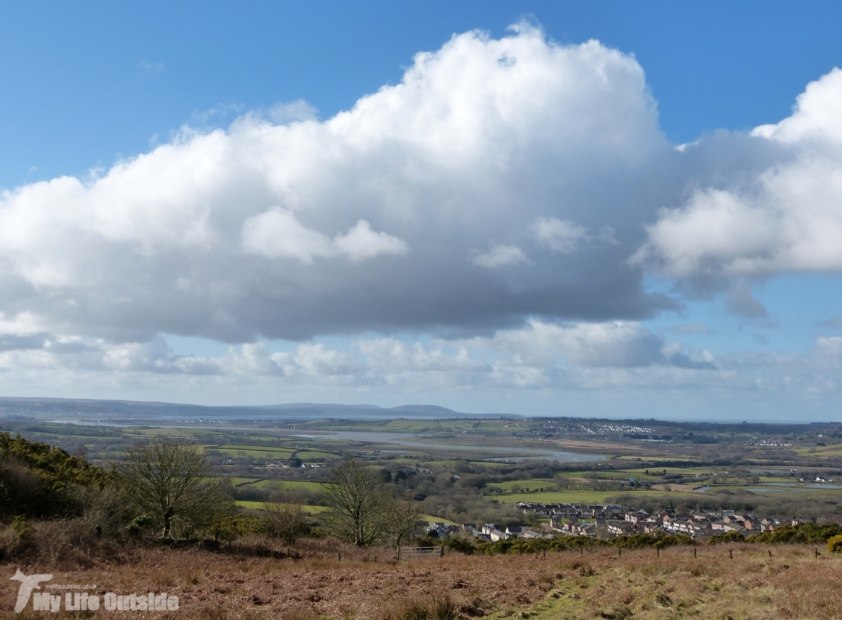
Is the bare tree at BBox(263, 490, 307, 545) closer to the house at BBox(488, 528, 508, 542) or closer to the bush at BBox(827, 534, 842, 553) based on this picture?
the house at BBox(488, 528, 508, 542)

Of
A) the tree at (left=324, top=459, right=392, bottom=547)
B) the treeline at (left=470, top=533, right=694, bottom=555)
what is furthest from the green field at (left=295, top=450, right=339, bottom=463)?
the treeline at (left=470, top=533, right=694, bottom=555)

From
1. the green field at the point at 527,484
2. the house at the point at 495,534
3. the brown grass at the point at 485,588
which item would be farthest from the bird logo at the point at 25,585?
the green field at the point at 527,484

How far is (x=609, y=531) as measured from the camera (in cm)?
5228

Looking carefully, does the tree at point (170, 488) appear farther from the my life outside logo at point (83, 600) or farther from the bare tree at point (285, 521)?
the my life outside logo at point (83, 600)

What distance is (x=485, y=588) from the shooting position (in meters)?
15.9

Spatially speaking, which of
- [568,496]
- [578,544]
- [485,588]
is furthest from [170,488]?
[568,496]

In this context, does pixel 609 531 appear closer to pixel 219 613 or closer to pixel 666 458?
pixel 219 613

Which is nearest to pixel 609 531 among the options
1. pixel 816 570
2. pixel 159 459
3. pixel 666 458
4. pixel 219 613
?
pixel 816 570

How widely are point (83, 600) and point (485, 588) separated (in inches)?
419

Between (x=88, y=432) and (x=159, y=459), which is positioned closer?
(x=159, y=459)

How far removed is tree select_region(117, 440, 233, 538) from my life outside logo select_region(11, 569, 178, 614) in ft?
56.1

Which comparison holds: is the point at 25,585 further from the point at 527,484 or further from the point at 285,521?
the point at 527,484

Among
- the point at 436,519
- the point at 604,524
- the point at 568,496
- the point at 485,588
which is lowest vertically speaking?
the point at 568,496

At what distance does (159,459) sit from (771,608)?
1217 inches
